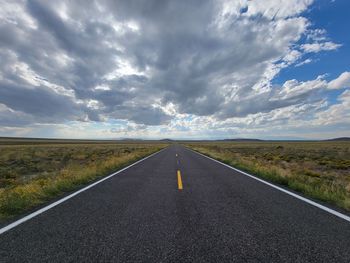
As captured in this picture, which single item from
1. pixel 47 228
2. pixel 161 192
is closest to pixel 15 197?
pixel 47 228

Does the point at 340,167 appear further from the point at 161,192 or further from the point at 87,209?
the point at 87,209

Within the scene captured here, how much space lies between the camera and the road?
3.24 meters

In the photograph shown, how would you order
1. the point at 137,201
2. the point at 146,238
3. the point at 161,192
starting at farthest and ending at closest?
the point at 161,192 → the point at 137,201 → the point at 146,238

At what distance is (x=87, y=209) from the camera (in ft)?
18.1

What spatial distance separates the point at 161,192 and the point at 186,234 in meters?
3.56

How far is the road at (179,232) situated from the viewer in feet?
10.6

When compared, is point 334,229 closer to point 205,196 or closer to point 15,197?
point 205,196

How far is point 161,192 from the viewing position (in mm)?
7457

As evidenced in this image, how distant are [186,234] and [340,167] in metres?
20.0

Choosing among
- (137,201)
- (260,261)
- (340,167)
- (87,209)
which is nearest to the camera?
(260,261)

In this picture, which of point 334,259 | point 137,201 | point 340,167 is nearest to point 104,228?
point 137,201

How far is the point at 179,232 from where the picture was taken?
4059 millimetres

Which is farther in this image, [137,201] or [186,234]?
[137,201]

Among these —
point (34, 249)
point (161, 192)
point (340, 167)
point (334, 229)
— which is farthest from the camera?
point (340, 167)
